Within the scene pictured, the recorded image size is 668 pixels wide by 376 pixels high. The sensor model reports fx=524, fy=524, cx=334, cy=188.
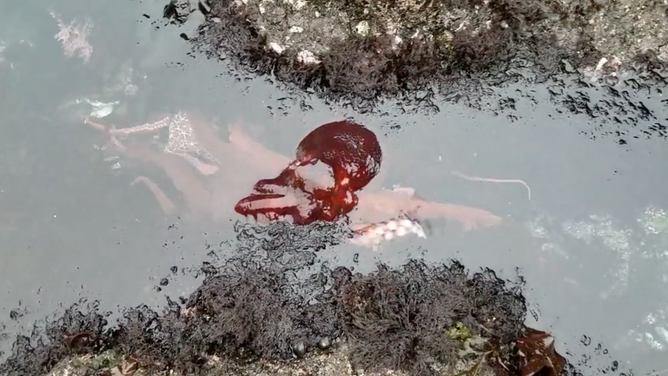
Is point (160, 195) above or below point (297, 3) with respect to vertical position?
below

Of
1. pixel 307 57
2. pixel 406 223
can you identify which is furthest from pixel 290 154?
pixel 406 223

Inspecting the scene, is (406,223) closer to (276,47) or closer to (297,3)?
(276,47)

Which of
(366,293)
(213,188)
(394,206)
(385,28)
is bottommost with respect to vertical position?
(366,293)

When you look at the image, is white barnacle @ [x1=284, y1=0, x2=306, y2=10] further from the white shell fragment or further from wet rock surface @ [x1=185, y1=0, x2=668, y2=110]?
the white shell fragment

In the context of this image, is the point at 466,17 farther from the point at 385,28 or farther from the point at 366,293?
the point at 366,293

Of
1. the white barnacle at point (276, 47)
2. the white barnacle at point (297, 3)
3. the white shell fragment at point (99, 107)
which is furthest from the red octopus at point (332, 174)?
the white shell fragment at point (99, 107)

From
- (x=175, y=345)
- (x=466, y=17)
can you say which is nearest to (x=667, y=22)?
(x=466, y=17)
